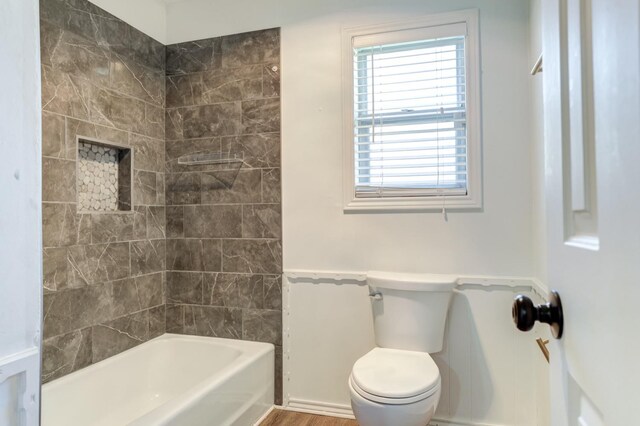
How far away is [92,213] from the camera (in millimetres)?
2066

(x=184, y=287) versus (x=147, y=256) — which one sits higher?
(x=147, y=256)

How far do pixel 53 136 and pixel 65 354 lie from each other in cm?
111

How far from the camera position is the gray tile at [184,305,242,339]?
2.40 metres

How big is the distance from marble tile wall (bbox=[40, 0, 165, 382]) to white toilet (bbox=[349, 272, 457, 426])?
146 centimetres

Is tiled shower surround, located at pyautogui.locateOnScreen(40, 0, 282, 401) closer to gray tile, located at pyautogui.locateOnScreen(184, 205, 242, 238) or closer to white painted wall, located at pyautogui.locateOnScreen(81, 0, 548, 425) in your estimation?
gray tile, located at pyautogui.locateOnScreen(184, 205, 242, 238)

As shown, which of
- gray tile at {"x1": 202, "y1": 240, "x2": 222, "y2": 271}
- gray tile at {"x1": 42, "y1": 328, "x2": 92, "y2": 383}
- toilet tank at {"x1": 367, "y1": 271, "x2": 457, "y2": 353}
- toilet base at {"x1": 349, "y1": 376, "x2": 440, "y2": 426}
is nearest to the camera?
toilet base at {"x1": 349, "y1": 376, "x2": 440, "y2": 426}

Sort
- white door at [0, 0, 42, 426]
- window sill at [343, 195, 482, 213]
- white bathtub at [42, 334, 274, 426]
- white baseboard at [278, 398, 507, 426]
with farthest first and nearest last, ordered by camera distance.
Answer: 1. white baseboard at [278, 398, 507, 426]
2. window sill at [343, 195, 482, 213]
3. white bathtub at [42, 334, 274, 426]
4. white door at [0, 0, 42, 426]

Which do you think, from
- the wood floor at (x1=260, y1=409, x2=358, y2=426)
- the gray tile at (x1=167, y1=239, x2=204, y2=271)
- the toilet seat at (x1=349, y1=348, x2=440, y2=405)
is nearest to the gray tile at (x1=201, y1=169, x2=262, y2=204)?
the gray tile at (x1=167, y1=239, x2=204, y2=271)

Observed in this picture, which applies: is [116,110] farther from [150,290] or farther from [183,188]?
[150,290]

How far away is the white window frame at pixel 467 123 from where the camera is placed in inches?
79.0

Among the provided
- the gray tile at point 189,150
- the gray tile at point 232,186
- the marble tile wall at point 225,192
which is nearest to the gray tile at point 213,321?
the marble tile wall at point 225,192

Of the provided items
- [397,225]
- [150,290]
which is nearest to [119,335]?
[150,290]

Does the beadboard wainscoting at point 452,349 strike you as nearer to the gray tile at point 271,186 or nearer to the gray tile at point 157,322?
the gray tile at point 271,186

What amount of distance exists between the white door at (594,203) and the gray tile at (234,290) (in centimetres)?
187
